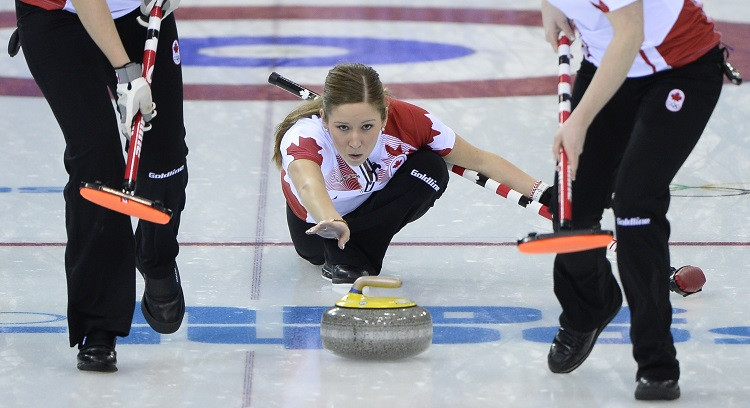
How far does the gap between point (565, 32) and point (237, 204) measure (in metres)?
1.97

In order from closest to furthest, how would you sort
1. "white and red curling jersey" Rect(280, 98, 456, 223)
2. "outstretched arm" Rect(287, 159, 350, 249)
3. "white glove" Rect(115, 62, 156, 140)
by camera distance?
"white glove" Rect(115, 62, 156, 140), "outstretched arm" Rect(287, 159, 350, 249), "white and red curling jersey" Rect(280, 98, 456, 223)

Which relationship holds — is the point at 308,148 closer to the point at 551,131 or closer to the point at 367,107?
the point at 367,107

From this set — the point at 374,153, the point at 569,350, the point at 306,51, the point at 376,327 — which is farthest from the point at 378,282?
the point at 306,51

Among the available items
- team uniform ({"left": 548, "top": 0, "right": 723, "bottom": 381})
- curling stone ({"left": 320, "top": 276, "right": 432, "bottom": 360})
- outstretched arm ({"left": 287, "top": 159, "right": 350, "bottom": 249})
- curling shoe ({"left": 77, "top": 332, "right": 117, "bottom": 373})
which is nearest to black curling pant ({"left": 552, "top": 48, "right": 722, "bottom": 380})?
team uniform ({"left": 548, "top": 0, "right": 723, "bottom": 381})

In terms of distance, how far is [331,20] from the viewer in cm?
859

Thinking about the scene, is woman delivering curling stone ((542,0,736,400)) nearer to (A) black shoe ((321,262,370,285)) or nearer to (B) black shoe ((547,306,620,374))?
(B) black shoe ((547,306,620,374))

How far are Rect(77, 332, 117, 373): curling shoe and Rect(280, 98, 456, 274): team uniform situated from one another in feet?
3.21

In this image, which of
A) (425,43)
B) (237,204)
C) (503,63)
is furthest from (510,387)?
(425,43)

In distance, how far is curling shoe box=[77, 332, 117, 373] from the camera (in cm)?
319

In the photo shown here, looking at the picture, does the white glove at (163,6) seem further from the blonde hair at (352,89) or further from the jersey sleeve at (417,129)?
the jersey sleeve at (417,129)

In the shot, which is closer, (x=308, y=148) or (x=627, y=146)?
(x=627, y=146)

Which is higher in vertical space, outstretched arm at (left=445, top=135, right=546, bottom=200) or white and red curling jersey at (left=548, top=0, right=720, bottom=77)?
white and red curling jersey at (left=548, top=0, right=720, bottom=77)

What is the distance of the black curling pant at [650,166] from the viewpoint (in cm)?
288

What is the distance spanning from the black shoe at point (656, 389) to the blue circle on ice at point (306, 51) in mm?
4440
